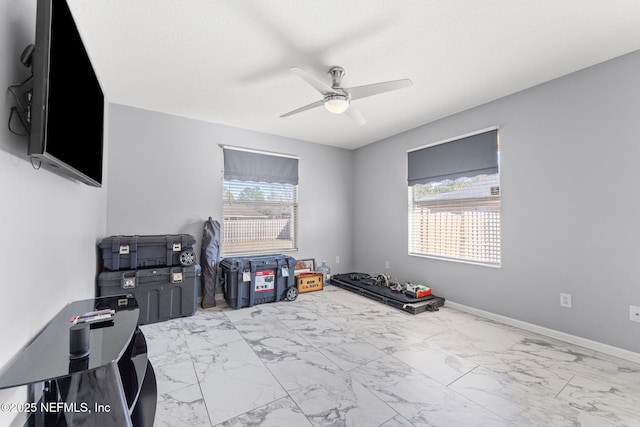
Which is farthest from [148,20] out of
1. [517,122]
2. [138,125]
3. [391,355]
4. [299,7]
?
[517,122]

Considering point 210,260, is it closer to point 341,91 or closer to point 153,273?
point 153,273

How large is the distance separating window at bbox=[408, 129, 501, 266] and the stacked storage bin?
10.4ft

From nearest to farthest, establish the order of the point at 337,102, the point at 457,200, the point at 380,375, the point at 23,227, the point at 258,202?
the point at 23,227
the point at 380,375
the point at 337,102
the point at 457,200
the point at 258,202

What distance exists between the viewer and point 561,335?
103 inches

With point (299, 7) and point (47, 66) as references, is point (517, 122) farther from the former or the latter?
point (47, 66)

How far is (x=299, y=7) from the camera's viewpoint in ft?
5.98

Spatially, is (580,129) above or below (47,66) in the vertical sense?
above

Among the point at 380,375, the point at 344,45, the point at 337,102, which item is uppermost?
the point at 344,45

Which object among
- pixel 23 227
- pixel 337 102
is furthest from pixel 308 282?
pixel 23 227

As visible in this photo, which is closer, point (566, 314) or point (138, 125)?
point (566, 314)

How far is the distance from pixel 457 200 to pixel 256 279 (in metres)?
2.92

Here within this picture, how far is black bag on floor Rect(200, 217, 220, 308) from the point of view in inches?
142

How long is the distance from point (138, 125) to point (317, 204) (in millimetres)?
2885

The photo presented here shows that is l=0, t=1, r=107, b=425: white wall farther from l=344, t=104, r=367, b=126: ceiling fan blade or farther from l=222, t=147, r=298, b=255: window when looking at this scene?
l=222, t=147, r=298, b=255: window
